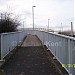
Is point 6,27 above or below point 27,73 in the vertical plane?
above

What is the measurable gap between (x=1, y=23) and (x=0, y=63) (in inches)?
407

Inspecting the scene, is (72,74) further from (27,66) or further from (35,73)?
(27,66)

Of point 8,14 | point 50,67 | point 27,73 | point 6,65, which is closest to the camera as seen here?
point 27,73

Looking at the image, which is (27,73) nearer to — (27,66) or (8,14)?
(27,66)

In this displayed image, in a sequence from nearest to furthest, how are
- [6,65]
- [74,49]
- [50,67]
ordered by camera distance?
[74,49], [50,67], [6,65]

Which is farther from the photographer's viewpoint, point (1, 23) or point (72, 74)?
point (1, 23)

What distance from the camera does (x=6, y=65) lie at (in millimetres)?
10414

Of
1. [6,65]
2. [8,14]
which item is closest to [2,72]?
[6,65]

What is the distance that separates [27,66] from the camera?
1004 cm

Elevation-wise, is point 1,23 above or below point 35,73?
above

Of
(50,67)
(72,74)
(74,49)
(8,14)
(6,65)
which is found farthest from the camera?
(8,14)

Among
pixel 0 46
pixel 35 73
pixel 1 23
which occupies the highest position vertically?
pixel 1 23

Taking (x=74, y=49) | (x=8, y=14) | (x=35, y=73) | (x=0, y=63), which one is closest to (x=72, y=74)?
(x=74, y=49)

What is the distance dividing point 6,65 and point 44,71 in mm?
2265
